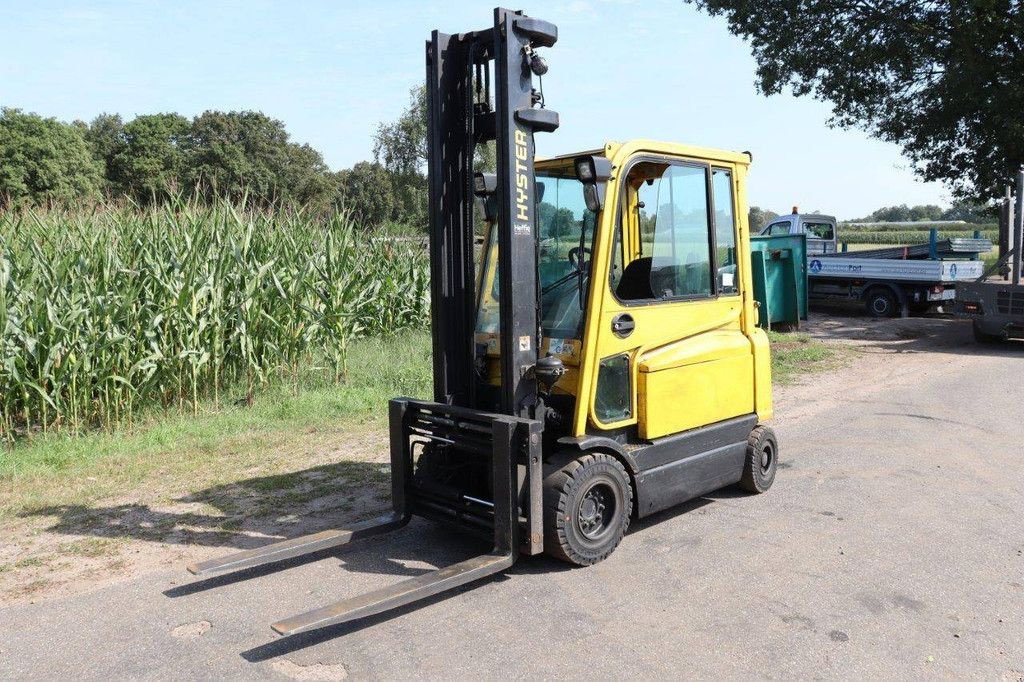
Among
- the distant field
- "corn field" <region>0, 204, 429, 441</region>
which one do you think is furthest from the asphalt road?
the distant field

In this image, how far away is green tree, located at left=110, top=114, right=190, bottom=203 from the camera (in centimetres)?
4906

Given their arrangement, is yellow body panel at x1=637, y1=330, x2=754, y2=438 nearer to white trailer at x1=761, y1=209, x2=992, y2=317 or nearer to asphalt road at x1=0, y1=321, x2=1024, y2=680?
asphalt road at x1=0, y1=321, x2=1024, y2=680

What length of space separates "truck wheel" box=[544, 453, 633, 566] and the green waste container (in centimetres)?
1193

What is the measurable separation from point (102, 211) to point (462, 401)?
21.7 ft

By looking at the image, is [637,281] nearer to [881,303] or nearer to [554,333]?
[554,333]

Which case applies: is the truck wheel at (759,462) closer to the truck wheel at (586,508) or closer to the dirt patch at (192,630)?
the truck wheel at (586,508)

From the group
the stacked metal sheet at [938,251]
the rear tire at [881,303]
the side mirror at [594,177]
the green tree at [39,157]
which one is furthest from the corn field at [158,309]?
the green tree at [39,157]

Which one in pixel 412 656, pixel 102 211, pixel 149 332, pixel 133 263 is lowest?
pixel 412 656

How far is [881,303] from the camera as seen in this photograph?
19359 millimetres

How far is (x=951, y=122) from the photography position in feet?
64.8

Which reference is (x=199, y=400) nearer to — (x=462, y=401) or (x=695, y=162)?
(x=462, y=401)

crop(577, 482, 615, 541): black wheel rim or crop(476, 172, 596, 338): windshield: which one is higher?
crop(476, 172, 596, 338): windshield

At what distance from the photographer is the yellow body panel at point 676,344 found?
491 centimetres

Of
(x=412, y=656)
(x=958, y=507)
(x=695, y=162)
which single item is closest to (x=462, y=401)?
(x=412, y=656)
